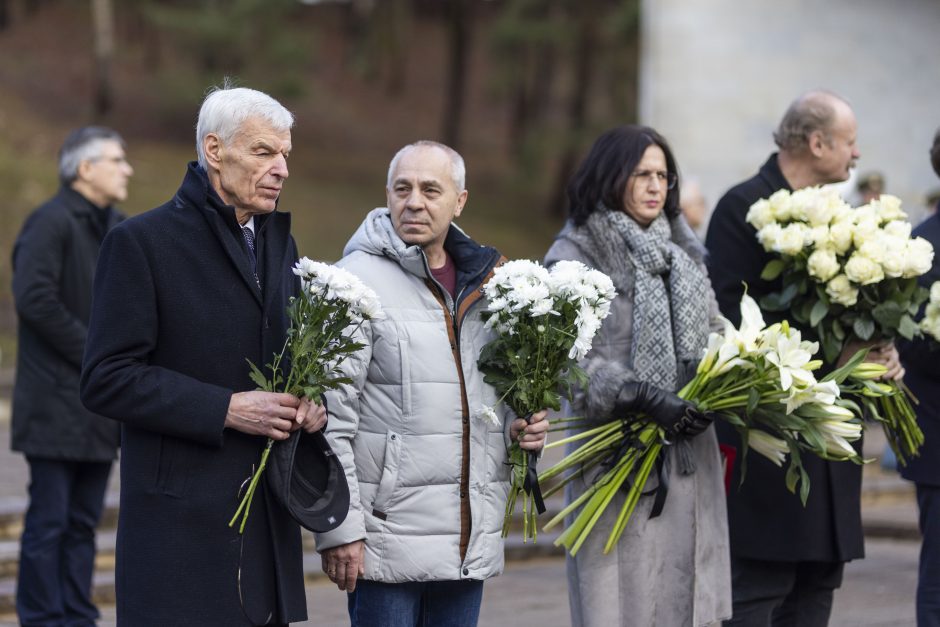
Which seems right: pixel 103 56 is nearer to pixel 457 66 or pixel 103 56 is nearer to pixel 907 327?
pixel 457 66

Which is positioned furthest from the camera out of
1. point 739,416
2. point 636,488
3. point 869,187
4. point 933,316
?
point 869,187

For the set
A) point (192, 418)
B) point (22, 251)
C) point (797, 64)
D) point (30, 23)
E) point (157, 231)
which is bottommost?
point (192, 418)

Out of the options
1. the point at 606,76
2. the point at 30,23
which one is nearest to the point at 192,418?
the point at 606,76

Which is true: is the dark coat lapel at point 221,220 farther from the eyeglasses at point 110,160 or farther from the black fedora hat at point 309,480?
the eyeglasses at point 110,160

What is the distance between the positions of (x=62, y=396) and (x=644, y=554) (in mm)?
2928

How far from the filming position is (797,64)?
49.3 feet

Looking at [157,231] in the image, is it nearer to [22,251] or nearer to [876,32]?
[22,251]

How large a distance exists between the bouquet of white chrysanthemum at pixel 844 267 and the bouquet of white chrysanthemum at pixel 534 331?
3.69 feet

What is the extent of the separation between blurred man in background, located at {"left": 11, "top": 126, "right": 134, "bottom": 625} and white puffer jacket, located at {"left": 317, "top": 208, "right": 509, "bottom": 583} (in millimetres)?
2521

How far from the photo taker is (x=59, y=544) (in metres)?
6.48

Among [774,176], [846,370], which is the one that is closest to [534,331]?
[846,370]

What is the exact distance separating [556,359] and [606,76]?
94.5 feet

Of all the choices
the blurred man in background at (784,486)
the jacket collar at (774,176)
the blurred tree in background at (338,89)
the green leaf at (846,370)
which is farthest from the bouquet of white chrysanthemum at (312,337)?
the blurred tree in background at (338,89)

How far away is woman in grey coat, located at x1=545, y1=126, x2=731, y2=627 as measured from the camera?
495 cm
